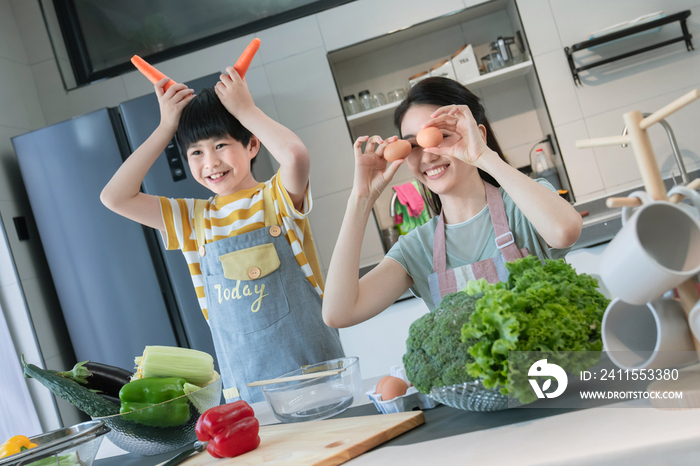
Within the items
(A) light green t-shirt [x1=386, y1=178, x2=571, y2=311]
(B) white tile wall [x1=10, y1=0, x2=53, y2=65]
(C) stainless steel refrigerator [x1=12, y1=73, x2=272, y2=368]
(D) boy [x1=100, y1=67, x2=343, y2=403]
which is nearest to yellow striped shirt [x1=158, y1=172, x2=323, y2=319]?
(D) boy [x1=100, y1=67, x2=343, y2=403]

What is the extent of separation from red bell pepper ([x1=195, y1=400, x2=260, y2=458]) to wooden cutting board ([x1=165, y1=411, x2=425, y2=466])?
1 cm

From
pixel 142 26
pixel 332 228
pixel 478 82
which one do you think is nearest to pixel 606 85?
pixel 478 82

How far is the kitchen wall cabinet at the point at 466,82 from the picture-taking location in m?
2.57

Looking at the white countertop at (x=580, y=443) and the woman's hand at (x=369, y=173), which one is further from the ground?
the woman's hand at (x=369, y=173)

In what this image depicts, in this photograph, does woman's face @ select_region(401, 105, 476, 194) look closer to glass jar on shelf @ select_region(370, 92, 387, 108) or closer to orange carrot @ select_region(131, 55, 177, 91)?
orange carrot @ select_region(131, 55, 177, 91)

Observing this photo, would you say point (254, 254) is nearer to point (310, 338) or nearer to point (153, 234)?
point (310, 338)

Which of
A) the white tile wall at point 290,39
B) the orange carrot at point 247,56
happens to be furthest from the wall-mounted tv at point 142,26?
the orange carrot at point 247,56

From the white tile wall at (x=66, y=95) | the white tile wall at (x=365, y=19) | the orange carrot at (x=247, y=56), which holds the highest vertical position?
the white tile wall at (x=66, y=95)

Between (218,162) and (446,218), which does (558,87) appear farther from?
(218,162)

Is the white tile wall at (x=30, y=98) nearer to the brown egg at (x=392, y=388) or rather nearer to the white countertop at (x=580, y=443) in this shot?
the brown egg at (x=392, y=388)

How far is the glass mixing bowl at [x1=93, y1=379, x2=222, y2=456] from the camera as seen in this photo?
0.83 m

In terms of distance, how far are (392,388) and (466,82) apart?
203 centimetres

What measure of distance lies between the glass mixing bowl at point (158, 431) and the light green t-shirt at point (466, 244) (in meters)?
0.51

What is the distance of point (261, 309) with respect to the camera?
128 cm
